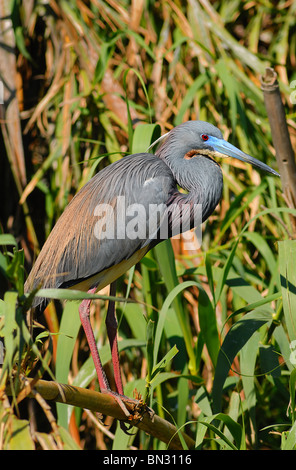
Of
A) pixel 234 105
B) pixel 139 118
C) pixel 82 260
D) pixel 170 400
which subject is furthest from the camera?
pixel 139 118

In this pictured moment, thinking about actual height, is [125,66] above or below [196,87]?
above

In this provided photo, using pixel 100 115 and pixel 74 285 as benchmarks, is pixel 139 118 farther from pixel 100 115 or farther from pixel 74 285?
pixel 74 285

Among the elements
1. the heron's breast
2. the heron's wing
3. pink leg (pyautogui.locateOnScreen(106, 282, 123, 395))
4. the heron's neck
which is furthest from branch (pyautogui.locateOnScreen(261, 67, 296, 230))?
pink leg (pyautogui.locateOnScreen(106, 282, 123, 395))

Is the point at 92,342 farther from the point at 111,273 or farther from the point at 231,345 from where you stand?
the point at 231,345

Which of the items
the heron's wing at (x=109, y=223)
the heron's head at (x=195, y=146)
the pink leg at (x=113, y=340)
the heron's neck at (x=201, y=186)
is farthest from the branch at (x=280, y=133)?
the pink leg at (x=113, y=340)

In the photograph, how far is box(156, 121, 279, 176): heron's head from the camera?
193 centimetres

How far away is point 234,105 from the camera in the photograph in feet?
8.17

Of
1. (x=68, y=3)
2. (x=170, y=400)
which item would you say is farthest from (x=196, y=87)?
(x=170, y=400)

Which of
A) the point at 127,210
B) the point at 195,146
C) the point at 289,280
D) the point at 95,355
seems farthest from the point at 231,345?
the point at 195,146

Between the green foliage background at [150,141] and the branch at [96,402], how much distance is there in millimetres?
306

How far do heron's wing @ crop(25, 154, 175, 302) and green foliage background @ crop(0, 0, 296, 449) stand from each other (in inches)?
6.0

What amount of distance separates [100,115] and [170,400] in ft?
4.34

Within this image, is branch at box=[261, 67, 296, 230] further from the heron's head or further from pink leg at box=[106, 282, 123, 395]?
pink leg at box=[106, 282, 123, 395]

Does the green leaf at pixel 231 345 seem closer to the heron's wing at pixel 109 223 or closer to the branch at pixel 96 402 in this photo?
the branch at pixel 96 402
